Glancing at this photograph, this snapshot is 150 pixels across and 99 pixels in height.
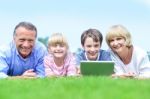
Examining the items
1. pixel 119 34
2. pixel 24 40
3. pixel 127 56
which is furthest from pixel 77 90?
pixel 127 56

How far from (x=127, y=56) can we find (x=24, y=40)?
2033 millimetres

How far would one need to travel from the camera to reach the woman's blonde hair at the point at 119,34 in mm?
8305

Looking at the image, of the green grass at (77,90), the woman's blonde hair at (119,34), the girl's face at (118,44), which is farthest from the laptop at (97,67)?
the green grass at (77,90)

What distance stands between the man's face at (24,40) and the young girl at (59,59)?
0.43 m

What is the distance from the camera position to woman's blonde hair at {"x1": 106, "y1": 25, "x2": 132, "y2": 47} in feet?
27.2

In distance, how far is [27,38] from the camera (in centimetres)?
845

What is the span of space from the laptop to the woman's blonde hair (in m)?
1.13

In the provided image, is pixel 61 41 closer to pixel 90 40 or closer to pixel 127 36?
pixel 90 40

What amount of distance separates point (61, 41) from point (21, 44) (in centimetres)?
79

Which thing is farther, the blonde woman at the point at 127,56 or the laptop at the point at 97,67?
the blonde woman at the point at 127,56

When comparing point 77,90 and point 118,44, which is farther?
point 118,44

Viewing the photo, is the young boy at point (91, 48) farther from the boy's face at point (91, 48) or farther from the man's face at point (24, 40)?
the man's face at point (24, 40)

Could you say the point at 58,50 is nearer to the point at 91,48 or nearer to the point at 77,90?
the point at 91,48

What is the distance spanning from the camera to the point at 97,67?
23.7 ft
